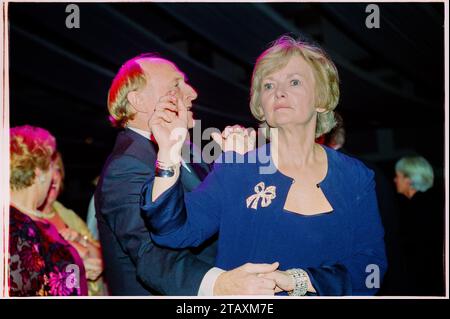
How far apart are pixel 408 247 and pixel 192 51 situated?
310 cm

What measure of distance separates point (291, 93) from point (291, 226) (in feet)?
1.87

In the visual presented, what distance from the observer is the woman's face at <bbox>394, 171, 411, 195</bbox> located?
10.2 ft

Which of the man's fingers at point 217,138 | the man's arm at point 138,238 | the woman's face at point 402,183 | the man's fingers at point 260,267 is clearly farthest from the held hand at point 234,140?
the woman's face at point 402,183

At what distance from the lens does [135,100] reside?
7.31 feet

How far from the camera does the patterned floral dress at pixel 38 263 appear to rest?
2264mm

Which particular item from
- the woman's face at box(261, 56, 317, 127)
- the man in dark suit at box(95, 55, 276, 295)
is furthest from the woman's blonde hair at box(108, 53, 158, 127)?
the woman's face at box(261, 56, 317, 127)

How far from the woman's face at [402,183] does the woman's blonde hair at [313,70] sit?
3.53ft

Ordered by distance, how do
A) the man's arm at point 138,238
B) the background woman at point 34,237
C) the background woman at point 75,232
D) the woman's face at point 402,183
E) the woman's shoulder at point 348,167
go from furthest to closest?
1. the woman's face at point 402,183
2. the background woman at point 75,232
3. the background woman at point 34,237
4. the woman's shoulder at point 348,167
5. the man's arm at point 138,238

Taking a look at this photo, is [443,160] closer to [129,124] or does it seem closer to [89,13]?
[129,124]

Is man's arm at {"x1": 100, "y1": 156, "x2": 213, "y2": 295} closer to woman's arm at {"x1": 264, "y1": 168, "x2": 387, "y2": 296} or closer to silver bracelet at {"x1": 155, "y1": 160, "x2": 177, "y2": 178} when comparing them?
silver bracelet at {"x1": 155, "y1": 160, "x2": 177, "y2": 178}

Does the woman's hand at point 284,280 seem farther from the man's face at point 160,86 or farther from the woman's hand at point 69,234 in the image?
the woman's hand at point 69,234

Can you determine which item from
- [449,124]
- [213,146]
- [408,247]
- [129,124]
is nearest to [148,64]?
[129,124]

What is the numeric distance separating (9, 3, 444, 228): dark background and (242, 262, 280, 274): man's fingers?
637mm

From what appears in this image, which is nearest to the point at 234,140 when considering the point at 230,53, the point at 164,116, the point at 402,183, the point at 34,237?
the point at 164,116
